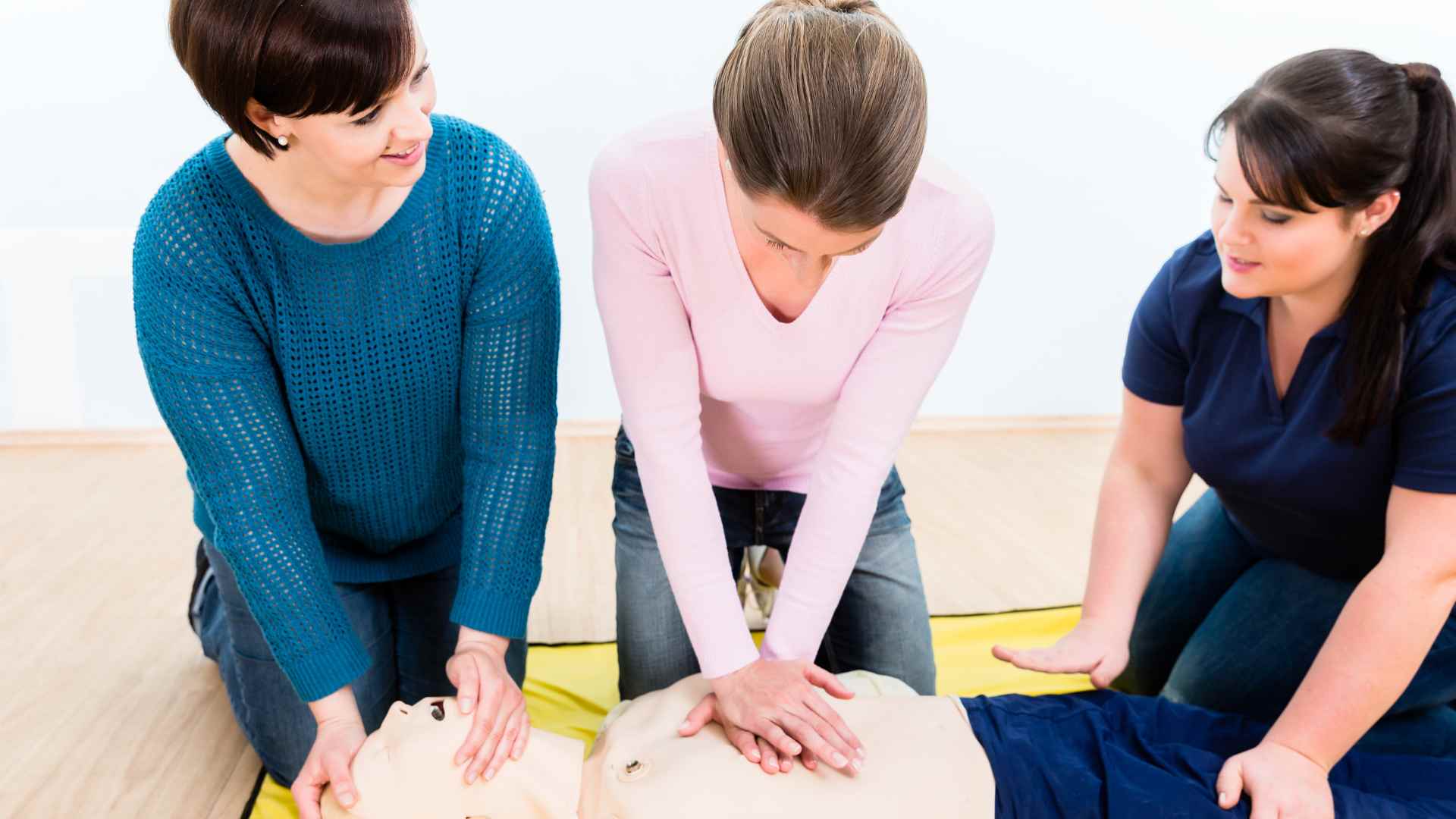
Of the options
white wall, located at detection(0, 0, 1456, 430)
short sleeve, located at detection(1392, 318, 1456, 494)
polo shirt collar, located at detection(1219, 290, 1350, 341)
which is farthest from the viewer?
white wall, located at detection(0, 0, 1456, 430)

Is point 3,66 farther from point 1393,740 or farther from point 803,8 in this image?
point 1393,740

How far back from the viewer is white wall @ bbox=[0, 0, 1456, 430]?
2832 mm

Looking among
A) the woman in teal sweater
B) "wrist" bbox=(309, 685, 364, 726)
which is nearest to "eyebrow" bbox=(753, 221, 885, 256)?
the woman in teal sweater

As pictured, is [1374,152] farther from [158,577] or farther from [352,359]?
[158,577]

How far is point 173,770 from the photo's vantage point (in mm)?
1712

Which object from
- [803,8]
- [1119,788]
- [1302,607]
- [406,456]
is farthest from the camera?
[1302,607]

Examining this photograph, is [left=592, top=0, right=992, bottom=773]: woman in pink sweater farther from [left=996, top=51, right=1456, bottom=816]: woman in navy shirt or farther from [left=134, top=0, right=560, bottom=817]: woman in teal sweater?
[left=996, top=51, right=1456, bottom=816]: woman in navy shirt

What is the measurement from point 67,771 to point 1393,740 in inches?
72.3

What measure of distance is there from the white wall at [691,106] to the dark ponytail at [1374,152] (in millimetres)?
1771

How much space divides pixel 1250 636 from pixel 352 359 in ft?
4.12

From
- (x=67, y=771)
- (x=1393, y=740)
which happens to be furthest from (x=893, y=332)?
(x=67, y=771)

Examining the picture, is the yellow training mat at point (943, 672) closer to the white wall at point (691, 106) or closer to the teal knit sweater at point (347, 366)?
the teal knit sweater at point (347, 366)

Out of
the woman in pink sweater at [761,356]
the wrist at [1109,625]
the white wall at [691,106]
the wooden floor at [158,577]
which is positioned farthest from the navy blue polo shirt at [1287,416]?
the white wall at [691,106]

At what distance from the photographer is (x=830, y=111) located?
100 centimetres
